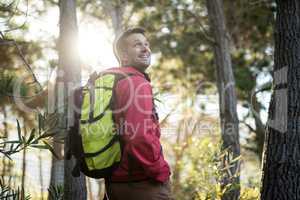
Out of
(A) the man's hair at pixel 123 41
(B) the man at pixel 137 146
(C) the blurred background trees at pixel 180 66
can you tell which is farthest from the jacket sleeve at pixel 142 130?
Result: (C) the blurred background trees at pixel 180 66

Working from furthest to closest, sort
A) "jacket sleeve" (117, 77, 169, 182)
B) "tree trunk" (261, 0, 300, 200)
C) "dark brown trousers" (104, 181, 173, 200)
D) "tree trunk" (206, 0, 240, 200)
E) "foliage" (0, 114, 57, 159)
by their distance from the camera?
"tree trunk" (206, 0, 240, 200)
"tree trunk" (261, 0, 300, 200)
"foliage" (0, 114, 57, 159)
"dark brown trousers" (104, 181, 173, 200)
"jacket sleeve" (117, 77, 169, 182)

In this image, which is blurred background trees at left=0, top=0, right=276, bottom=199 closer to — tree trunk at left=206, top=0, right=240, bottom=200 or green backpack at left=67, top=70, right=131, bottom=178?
tree trunk at left=206, top=0, right=240, bottom=200

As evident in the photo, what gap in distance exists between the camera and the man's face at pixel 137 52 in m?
2.80

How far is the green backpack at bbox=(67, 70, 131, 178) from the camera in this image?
100 inches

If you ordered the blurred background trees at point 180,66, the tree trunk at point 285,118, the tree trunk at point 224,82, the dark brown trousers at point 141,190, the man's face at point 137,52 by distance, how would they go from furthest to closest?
the blurred background trees at point 180,66
the tree trunk at point 224,82
the tree trunk at point 285,118
the man's face at point 137,52
the dark brown trousers at point 141,190

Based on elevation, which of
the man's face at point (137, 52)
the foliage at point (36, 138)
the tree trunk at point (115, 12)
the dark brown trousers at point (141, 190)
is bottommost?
the dark brown trousers at point (141, 190)

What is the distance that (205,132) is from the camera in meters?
9.21

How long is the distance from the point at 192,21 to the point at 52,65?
8.29 m

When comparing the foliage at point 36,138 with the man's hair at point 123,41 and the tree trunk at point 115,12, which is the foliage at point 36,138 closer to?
the man's hair at point 123,41

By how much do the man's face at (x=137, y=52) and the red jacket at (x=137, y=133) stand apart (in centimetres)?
23

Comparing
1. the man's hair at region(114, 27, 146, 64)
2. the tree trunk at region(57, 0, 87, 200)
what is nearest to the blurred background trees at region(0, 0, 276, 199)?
the tree trunk at region(57, 0, 87, 200)

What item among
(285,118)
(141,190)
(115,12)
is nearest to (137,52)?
(141,190)

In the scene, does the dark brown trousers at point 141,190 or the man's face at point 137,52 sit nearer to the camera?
the dark brown trousers at point 141,190

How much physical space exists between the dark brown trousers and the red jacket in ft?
0.11
